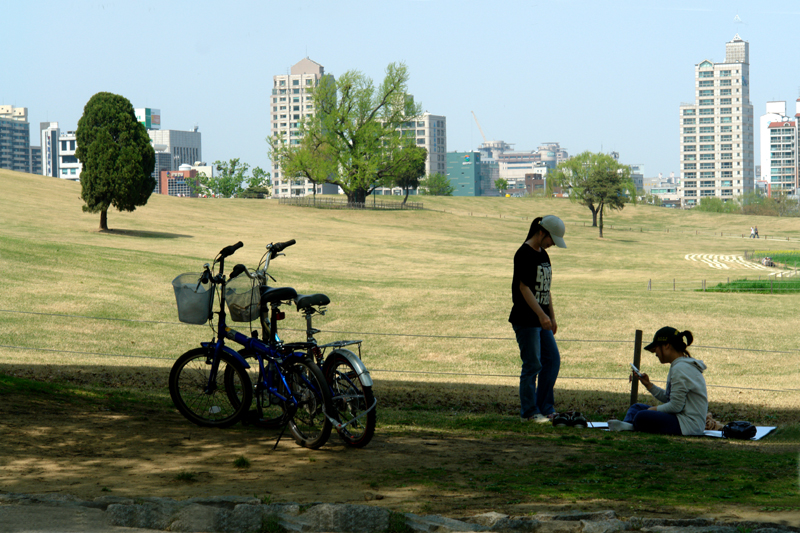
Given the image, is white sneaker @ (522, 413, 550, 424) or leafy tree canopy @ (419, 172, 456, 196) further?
leafy tree canopy @ (419, 172, 456, 196)

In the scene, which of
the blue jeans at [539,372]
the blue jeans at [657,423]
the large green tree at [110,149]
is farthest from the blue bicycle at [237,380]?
the large green tree at [110,149]

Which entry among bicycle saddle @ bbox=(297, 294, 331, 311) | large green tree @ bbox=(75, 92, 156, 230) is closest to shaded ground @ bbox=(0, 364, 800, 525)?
bicycle saddle @ bbox=(297, 294, 331, 311)

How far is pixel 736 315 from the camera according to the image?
22672 mm

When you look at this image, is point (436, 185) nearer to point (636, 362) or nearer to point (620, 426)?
point (636, 362)

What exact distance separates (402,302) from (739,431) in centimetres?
1746

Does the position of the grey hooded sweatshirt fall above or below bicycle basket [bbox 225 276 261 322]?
below

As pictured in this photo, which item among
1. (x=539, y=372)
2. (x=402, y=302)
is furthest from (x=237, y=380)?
(x=402, y=302)

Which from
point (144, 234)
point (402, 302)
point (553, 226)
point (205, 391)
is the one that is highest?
point (553, 226)

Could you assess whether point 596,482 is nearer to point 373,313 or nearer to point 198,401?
point 198,401

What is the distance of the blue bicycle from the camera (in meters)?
5.59

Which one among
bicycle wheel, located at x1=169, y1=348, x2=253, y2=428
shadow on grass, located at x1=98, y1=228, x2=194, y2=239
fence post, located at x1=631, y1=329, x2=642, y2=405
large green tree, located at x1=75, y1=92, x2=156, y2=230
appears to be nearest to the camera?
bicycle wheel, located at x1=169, y1=348, x2=253, y2=428

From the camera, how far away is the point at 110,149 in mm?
36188

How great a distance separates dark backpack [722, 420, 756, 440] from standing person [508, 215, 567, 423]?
62.6 inches

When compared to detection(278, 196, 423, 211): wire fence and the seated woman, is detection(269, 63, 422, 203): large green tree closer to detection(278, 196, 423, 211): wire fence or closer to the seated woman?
detection(278, 196, 423, 211): wire fence
